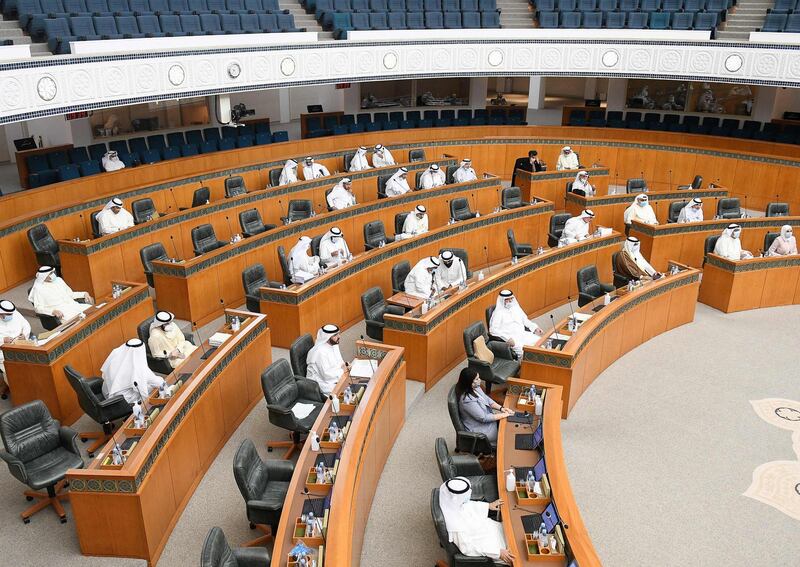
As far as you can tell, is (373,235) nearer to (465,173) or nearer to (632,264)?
(632,264)

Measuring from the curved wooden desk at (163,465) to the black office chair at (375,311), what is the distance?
76.1 inches

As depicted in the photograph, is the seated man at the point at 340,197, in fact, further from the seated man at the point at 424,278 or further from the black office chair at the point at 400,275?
the seated man at the point at 424,278

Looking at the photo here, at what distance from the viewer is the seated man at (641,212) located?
47.0 feet

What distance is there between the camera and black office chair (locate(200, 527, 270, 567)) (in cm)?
503

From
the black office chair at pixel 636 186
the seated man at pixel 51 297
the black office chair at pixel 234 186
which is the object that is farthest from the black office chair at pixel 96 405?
the black office chair at pixel 636 186

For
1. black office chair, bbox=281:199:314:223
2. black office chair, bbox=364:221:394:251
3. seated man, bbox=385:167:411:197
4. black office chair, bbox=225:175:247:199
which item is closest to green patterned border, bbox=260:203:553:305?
black office chair, bbox=364:221:394:251

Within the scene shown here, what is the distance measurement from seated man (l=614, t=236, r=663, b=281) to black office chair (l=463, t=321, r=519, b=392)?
351 cm

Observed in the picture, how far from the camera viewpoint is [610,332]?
402 inches

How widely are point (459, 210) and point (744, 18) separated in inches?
444

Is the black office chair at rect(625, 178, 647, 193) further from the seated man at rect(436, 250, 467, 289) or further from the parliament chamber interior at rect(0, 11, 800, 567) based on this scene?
the seated man at rect(436, 250, 467, 289)

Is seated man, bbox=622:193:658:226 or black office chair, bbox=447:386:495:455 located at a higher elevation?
seated man, bbox=622:193:658:226

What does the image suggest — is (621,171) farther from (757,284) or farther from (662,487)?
(662,487)

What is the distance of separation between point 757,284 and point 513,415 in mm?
7303

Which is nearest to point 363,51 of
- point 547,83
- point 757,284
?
point 547,83
